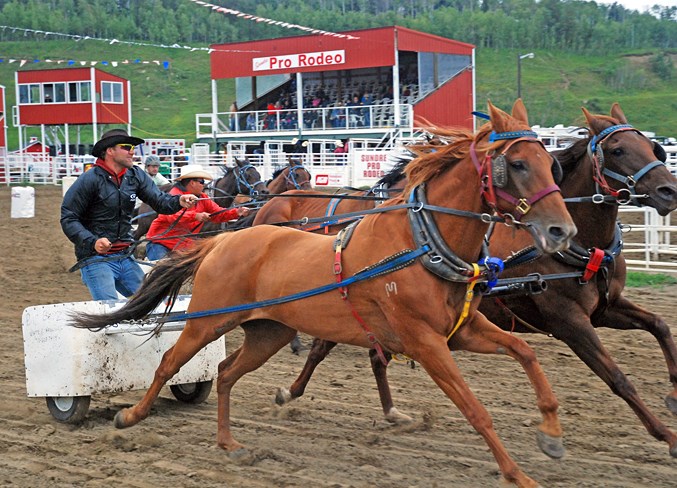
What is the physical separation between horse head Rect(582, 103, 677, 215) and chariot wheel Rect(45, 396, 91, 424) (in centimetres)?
390

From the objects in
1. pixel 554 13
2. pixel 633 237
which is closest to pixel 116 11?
pixel 554 13

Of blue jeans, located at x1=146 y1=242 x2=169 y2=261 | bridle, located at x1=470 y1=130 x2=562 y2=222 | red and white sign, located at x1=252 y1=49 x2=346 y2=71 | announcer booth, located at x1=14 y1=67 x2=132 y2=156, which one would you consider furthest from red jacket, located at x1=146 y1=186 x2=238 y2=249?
announcer booth, located at x1=14 y1=67 x2=132 y2=156

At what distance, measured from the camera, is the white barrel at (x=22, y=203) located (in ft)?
69.8

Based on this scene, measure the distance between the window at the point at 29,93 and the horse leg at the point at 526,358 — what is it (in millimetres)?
39592

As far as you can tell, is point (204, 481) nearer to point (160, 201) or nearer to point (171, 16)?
point (160, 201)

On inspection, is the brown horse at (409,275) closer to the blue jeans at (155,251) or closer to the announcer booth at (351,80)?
the blue jeans at (155,251)

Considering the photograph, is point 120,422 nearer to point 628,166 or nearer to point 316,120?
point 628,166

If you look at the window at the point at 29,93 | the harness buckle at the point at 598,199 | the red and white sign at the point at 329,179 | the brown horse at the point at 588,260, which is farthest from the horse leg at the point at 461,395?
the window at the point at 29,93

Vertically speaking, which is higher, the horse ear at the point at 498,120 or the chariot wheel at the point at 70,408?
the horse ear at the point at 498,120

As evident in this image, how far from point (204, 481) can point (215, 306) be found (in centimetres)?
116

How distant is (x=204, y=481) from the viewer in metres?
4.94

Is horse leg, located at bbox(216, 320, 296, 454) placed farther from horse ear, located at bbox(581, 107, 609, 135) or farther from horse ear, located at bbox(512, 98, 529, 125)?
horse ear, located at bbox(581, 107, 609, 135)

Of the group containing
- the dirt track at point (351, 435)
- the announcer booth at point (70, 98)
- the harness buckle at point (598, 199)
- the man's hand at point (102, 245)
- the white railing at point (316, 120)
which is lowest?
the dirt track at point (351, 435)

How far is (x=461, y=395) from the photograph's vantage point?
14.7 ft
